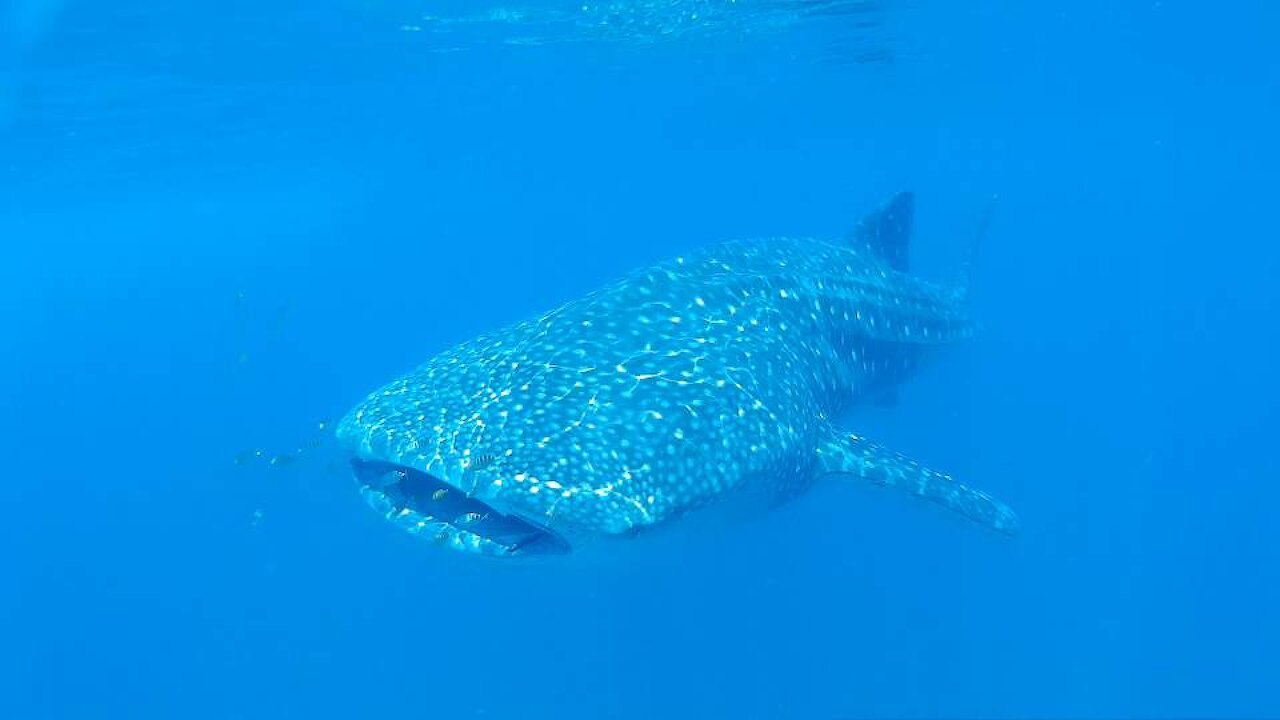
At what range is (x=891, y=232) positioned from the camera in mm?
11414

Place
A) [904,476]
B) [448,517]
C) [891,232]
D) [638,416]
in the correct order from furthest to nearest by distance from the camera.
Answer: [891,232]
[904,476]
[638,416]
[448,517]

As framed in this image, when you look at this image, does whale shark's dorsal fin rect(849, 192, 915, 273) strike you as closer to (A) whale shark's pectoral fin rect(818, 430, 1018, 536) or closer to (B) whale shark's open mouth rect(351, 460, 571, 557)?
(A) whale shark's pectoral fin rect(818, 430, 1018, 536)

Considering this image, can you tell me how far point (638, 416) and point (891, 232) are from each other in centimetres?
660

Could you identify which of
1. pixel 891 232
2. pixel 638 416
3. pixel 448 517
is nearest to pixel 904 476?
pixel 638 416

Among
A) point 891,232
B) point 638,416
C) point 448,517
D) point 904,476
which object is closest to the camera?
point 448,517

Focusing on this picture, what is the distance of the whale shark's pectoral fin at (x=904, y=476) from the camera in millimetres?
7309

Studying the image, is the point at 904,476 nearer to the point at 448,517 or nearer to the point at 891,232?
the point at 448,517

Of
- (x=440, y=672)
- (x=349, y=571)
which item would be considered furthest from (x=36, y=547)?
(x=440, y=672)

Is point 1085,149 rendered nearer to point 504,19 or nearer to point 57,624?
point 504,19

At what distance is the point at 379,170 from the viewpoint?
56250 mm

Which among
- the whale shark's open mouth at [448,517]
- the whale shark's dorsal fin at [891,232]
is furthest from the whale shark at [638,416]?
the whale shark's dorsal fin at [891,232]

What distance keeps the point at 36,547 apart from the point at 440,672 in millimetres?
19061

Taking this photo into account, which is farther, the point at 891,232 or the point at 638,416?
the point at 891,232

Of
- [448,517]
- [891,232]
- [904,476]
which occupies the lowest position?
[904,476]
